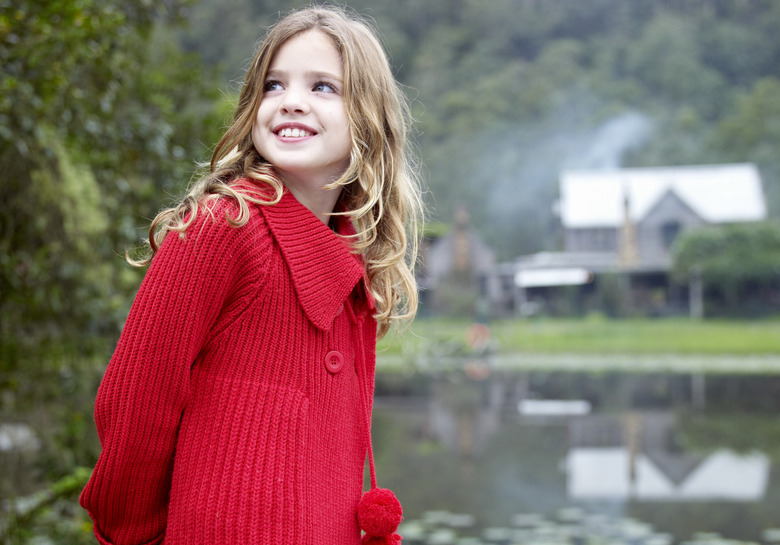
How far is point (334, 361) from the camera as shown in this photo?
932 mm

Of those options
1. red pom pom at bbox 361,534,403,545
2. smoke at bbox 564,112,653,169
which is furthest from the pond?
smoke at bbox 564,112,653,169

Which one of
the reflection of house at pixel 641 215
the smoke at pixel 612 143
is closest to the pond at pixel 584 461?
the reflection of house at pixel 641 215

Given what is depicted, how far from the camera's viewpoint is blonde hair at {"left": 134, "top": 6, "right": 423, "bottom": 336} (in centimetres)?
95

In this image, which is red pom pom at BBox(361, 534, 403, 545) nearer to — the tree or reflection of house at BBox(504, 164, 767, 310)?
the tree

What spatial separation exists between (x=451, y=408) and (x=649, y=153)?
1490 cm

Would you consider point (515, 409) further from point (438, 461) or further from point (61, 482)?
point (61, 482)

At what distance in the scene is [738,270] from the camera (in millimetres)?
16672

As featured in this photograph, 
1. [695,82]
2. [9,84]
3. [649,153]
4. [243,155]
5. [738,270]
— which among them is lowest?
[243,155]

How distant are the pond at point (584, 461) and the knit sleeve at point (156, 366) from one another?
3.58m

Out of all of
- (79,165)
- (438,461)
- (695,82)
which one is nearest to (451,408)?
(438,461)

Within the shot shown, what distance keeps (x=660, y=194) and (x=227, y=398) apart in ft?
61.9

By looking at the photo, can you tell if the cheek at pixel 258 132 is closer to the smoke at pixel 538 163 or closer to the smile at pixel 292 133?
the smile at pixel 292 133

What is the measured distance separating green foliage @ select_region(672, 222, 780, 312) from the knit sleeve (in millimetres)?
17179

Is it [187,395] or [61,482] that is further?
[61,482]
